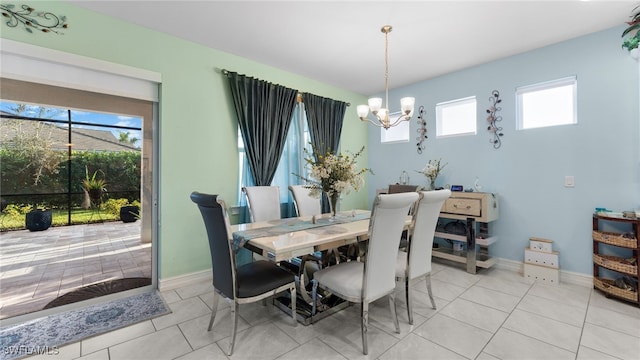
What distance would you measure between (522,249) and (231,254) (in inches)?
138

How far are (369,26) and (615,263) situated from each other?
329 centimetres

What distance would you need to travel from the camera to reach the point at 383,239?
1855mm

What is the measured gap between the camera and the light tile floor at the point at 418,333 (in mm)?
1827

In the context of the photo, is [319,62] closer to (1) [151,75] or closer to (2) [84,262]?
(1) [151,75]

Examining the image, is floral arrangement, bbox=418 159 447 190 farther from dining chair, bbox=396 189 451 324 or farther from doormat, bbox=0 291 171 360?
doormat, bbox=0 291 171 360

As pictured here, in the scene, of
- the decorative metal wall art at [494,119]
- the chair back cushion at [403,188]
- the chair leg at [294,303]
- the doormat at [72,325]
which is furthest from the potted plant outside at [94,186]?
the decorative metal wall art at [494,119]

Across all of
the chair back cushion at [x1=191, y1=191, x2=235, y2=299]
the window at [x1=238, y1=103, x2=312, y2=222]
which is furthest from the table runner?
the window at [x1=238, y1=103, x2=312, y2=222]

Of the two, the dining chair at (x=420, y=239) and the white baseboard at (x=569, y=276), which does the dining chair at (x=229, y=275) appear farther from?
the white baseboard at (x=569, y=276)

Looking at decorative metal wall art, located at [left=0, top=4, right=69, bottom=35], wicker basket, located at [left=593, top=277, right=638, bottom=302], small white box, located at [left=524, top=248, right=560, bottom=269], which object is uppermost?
decorative metal wall art, located at [left=0, top=4, right=69, bottom=35]

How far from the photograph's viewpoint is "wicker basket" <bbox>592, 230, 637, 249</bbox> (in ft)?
8.13

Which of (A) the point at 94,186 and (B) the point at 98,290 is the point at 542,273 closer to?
(B) the point at 98,290

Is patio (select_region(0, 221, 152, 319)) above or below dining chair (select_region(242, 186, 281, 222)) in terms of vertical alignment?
below

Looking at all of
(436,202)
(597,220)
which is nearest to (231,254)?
(436,202)

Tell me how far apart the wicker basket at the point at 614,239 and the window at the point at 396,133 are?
8.34 feet
